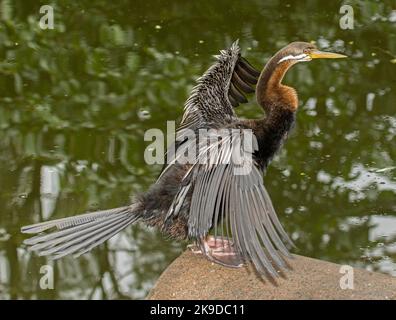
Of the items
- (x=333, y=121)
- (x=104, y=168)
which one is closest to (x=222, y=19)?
(x=333, y=121)

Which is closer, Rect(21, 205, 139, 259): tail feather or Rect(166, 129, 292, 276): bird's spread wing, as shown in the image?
Rect(166, 129, 292, 276): bird's spread wing

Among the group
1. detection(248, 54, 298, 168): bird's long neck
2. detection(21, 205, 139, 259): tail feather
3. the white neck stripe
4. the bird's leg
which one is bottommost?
the bird's leg

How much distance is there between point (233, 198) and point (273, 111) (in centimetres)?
121

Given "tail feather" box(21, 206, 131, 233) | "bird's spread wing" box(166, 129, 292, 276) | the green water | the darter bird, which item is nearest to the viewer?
"bird's spread wing" box(166, 129, 292, 276)

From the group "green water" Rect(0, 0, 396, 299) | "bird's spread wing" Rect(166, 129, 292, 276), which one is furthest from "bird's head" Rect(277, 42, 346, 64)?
"green water" Rect(0, 0, 396, 299)

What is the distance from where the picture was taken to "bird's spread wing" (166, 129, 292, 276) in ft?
14.8

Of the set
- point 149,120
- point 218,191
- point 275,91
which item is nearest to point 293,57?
point 275,91

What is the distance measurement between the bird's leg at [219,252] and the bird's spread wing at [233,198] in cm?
24

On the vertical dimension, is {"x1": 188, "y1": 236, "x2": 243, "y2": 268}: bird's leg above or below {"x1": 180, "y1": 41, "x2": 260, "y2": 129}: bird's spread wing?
below

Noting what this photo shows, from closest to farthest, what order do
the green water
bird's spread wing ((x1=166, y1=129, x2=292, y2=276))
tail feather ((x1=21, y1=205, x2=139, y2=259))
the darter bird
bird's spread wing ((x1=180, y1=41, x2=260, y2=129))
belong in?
bird's spread wing ((x1=166, y1=129, x2=292, y2=276)) → the darter bird → tail feather ((x1=21, y1=205, x2=139, y2=259)) → bird's spread wing ((x1=180, y1=41, x2=260, y2=129)) → the green water

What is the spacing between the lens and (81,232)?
17.1ft

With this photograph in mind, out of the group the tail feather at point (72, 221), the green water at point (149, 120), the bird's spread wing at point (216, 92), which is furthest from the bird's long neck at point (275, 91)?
the tail feather at point (72, 221)

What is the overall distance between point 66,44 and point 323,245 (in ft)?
12.6

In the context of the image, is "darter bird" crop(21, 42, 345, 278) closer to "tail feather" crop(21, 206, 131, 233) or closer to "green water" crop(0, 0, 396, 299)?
"tail feather" crop(21, 206, 131, 233)
